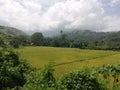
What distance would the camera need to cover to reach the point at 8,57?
68.1 feet

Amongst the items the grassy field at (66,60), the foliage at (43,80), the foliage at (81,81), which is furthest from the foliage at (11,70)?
the grassy field at (66,60)

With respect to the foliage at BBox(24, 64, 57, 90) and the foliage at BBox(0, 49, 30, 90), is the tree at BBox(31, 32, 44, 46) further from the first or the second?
the foliage at BBox(24, 64, 57, 90)

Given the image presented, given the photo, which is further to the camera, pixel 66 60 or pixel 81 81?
pixel 66 60

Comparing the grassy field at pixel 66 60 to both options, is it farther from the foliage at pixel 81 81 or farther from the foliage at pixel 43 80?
the foliage at pixel 81 81

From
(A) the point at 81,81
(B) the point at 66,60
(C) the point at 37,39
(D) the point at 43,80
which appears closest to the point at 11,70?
(D) the point at 43,80

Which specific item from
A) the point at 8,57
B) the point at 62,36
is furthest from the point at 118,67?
the point at 62,36

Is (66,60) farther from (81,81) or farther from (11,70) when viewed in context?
(81,81)

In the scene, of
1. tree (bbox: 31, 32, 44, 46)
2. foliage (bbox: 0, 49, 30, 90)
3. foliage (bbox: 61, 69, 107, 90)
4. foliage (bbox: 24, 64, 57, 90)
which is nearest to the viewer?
foliage (bbox: 61, 69, 107, 90)

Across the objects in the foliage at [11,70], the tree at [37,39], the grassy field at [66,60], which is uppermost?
the tree at [37,39]

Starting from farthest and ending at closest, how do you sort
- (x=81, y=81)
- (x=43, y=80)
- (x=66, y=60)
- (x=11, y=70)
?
(x=66, y=60)
(x=11, y=70)
(x=43, y=80)
(x=81, y=81)

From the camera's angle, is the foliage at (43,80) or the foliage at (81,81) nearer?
the foliage at (81,81)

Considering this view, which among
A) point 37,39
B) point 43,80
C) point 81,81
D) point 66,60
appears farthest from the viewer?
point 37,39

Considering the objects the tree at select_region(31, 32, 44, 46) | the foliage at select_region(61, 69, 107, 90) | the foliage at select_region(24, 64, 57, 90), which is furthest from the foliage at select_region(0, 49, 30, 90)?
the tree at select_region(31, 32, 44, 46)

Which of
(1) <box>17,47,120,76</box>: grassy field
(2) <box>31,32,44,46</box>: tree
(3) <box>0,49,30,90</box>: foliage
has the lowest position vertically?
(1) <box>17,47,120,76</box>: grassy field
